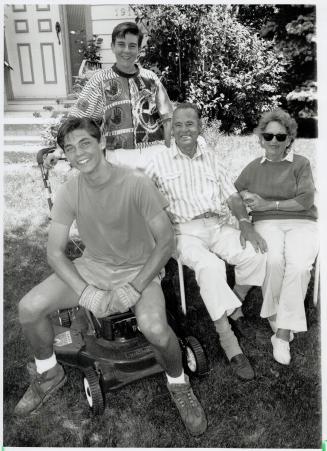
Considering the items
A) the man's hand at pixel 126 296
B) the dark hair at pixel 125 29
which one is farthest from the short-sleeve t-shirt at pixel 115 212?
the dark hair at pixel 125 29

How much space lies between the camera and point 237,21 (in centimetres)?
719

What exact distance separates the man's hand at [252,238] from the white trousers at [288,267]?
0.05m

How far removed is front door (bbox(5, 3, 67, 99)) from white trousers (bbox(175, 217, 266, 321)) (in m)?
4.30

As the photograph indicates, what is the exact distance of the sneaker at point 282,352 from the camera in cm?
297

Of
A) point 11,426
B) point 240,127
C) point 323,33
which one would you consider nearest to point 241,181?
point 323,33

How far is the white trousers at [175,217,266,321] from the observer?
9.31ft

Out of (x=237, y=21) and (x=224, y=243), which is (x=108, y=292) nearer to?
(x=224, y=243)

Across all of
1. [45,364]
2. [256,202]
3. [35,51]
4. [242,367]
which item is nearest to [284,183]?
[256,202]

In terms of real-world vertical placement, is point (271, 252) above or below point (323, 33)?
below

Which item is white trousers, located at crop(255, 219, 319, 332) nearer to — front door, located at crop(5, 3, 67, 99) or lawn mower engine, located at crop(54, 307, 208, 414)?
lawn mower engine, located at crop(54, 307, 208, 414)

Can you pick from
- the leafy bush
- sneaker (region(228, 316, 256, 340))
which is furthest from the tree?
sneaker (region(228, 316, 256, 340))

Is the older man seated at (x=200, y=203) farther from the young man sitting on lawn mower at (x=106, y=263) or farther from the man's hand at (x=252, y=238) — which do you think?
the young man sitting on lawn mower at (x=106, y=263)

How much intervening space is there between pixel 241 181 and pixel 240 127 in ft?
14.7

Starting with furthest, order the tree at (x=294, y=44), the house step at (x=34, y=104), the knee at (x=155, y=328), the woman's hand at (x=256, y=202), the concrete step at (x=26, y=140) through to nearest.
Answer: the tree at (x=294, y=44) → the house step at (x=34, y=104) → the concrete step at (x=26, y=140) → the woman's hand at (x=256, y=202) → the knee at (x=155, y=328)
